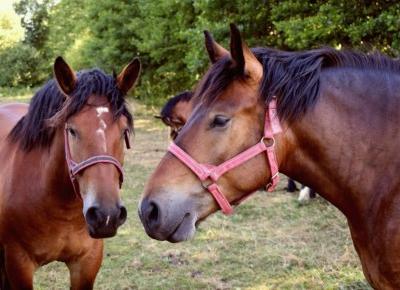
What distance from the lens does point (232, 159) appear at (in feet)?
6.06

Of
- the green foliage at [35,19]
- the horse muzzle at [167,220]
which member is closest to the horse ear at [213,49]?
the horse muzzle at [167,220]

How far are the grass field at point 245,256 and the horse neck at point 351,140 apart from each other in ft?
7.11

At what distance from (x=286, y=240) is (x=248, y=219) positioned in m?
0.88

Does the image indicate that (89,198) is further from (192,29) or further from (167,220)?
(192,29)

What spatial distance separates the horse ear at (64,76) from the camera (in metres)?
2.67

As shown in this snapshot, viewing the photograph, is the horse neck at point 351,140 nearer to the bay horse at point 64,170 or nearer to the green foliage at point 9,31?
the bay horse at point 64,170

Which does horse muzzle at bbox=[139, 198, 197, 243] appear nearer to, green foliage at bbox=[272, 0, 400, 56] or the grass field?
the grass field

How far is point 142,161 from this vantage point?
9.74 meters

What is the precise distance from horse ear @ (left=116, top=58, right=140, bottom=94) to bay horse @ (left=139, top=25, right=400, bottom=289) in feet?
3.13

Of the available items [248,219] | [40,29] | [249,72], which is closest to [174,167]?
[249,72]

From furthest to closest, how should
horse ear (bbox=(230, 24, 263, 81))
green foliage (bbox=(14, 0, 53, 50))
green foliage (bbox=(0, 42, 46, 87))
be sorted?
green foliage (bbox=(14, 0, 53, 50)) < green foliage (bbox=(0, 42, 46, 87)) < horse ear (bbox=(230, 24, 263, 81))

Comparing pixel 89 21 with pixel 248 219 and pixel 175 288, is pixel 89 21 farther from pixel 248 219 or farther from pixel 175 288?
pixel 175 288

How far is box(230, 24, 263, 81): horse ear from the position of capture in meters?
1.80

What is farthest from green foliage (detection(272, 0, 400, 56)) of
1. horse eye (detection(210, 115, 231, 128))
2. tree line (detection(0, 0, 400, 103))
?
horse eye (detection(210, 115, 231, 128))
